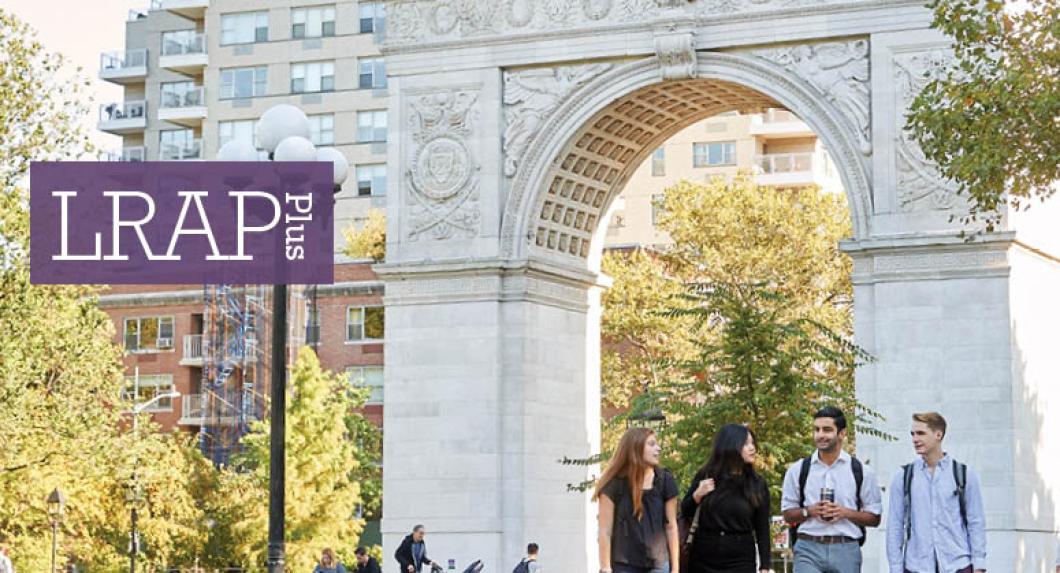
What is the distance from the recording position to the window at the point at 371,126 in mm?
85438

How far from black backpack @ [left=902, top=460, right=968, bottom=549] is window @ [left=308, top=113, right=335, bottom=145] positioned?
7169 centimetres

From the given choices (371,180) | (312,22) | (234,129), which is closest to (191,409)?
(371,180)

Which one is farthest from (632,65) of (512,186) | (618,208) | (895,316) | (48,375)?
(618,208)

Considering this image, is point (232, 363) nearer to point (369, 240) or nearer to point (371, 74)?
point (369, 240)

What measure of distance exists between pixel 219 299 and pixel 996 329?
42.0m

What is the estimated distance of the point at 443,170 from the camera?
134 ft

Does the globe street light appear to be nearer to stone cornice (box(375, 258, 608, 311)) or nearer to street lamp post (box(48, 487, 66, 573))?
stone cornice (box(375, 258, 608, 311))

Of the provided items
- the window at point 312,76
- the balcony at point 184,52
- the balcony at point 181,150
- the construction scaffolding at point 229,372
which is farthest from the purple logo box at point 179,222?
the balcony at point 184,52

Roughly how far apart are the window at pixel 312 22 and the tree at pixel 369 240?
10.8 meters

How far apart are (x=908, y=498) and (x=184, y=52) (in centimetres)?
7786

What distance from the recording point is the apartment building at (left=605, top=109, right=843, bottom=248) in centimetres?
8362

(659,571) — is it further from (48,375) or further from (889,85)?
(48,375)

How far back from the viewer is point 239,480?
61.0 metres

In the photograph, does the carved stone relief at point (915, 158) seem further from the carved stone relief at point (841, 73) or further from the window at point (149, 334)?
the window at point (149, 334)
